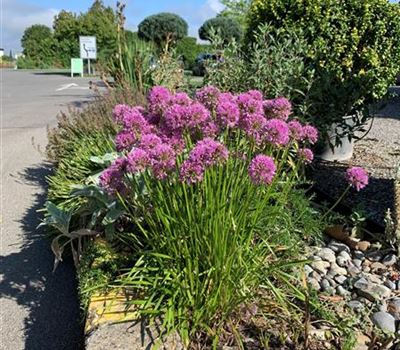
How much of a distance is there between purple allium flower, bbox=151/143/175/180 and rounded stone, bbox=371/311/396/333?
4.67 feet

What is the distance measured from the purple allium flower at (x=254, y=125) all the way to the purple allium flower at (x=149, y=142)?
15.0 inches

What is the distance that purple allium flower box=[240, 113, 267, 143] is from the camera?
1.94 metres

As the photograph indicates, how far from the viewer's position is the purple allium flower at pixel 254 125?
194 centimetres

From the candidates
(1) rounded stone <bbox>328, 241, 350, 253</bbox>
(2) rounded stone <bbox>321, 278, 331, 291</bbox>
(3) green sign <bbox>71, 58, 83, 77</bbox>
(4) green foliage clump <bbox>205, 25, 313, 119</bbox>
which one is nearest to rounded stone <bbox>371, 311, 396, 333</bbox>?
(2) rounded stone <bbox>321, 278, 331, 291</bbox>

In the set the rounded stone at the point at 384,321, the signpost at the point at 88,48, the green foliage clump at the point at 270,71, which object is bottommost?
the rounded stone at the point at 384,321

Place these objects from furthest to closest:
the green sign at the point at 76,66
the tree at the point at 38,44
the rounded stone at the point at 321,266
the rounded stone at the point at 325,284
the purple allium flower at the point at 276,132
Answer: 1. the tree at the point at 38,44
2. the green sign at the point at 76,66
3. the rounded stone at the point at 321,266
4. the rounded stone at the point at 325,284
5. the purple allium flower at the point at 276,132

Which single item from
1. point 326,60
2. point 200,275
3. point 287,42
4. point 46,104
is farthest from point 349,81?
point 46,104

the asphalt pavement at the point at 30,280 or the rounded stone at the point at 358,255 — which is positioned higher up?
the rounded stone at the point at 358,255

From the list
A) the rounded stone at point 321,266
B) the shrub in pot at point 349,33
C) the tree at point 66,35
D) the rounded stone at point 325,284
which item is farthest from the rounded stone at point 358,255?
the tree at point 66,35

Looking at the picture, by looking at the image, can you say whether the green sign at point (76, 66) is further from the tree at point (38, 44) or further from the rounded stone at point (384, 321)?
the rounded stone at point (384, 321)

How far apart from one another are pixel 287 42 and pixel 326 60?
0.88 metres

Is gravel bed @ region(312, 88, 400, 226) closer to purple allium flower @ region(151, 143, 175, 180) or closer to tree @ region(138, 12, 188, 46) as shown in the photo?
purple allium flower @ region(151, 143, 175, 180)

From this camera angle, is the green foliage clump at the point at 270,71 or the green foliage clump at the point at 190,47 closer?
the green foliage clump at the point at 270,71

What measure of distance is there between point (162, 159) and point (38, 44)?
49715mm
